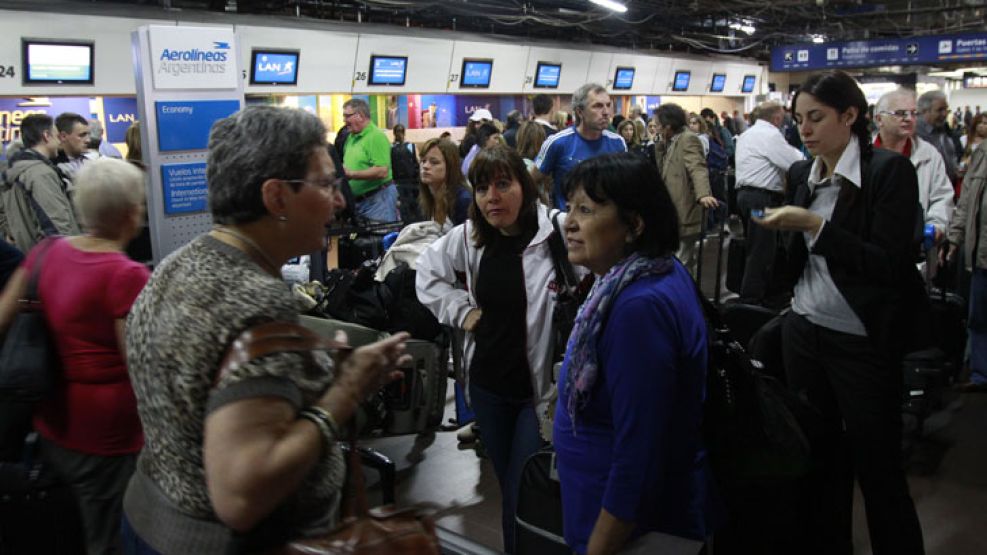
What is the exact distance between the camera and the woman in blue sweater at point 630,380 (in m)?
1.68

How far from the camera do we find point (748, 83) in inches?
941

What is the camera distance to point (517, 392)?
111 inches

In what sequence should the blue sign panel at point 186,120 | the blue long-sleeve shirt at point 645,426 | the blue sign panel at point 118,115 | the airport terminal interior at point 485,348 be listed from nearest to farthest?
1. the airport terminal interior at point 485,348
2. the blue long-sleeve shirt at point 645,426
3. the blue sign panel at point 186,120
4. the blue sign panel at point 118,115

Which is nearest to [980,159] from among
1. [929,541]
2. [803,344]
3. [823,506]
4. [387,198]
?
[929,541]

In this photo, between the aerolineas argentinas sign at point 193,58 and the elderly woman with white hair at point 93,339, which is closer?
the elderly woman with white hair at point 93,339

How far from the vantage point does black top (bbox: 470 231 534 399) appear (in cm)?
281

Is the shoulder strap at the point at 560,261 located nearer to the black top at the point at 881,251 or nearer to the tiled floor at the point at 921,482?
the black top at the point at 881,251

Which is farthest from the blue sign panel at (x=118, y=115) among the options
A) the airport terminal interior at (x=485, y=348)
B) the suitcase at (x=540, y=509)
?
the suitcase at (x=540, y=509)

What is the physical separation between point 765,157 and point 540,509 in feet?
16.4

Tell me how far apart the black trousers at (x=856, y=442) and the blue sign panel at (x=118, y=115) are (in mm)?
10421

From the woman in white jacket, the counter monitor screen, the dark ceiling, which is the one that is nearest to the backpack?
the dark ceiling

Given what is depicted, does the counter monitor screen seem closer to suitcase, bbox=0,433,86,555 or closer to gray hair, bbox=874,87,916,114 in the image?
gray hair, bbox=874,87,916,114

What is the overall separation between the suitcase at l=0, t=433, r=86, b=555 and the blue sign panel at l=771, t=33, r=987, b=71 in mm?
20245

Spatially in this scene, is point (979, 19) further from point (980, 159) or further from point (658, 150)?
point (980, 159)
